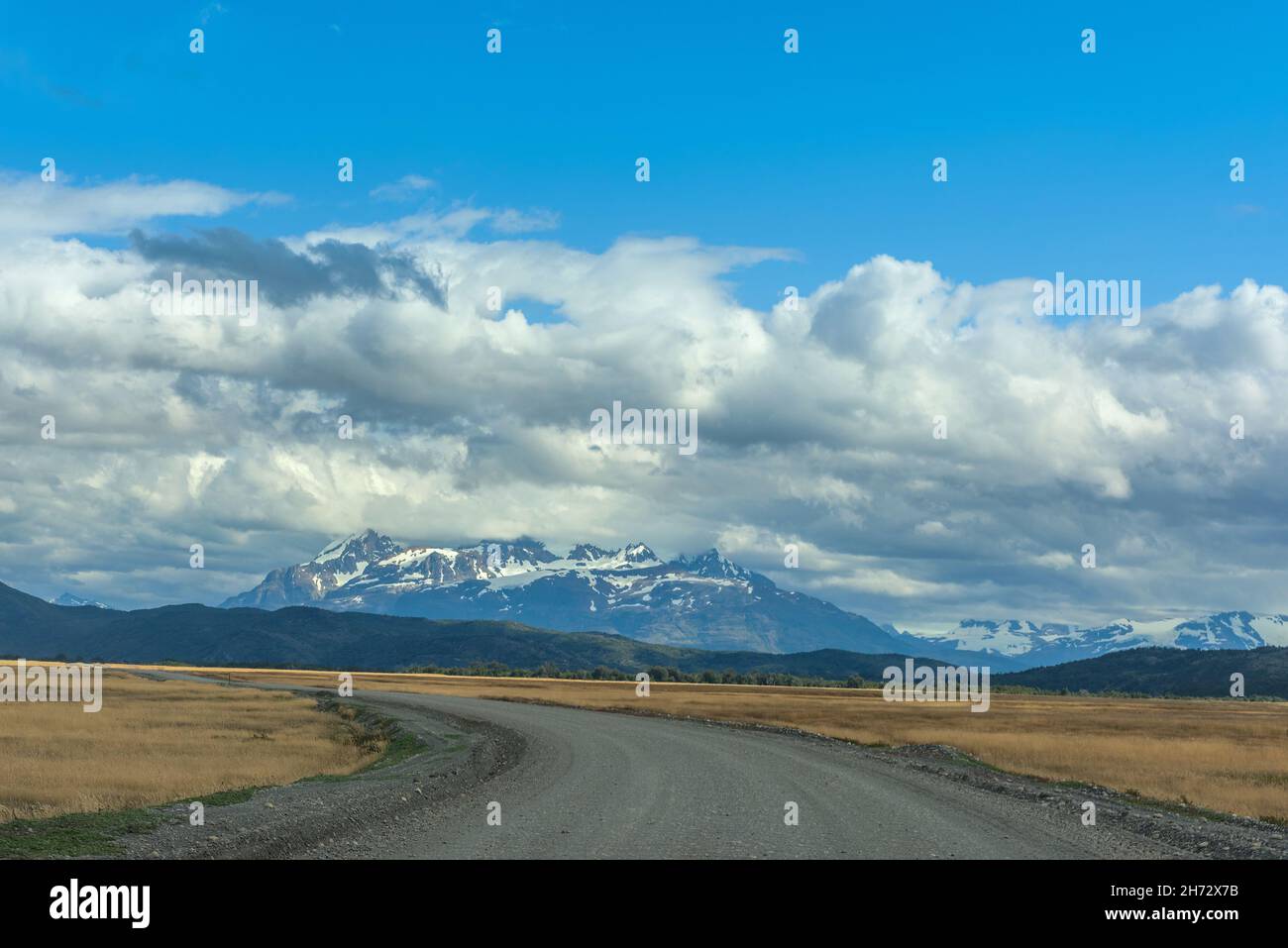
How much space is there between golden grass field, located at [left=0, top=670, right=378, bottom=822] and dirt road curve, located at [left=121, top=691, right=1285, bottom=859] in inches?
149

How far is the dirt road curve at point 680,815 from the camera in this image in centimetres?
1738

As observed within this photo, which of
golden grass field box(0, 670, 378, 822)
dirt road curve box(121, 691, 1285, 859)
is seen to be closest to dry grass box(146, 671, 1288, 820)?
dirt road curve box(121, 691, 1285, 859)

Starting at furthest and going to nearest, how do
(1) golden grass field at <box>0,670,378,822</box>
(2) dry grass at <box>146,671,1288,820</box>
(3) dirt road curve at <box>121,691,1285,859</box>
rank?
(2) dry grass at <box>146,671,1288,820</box> → (1) golden grass field at <box>0,670,378,822</box> → (3) dirt road curve at <box>121,691,1285,859</box>

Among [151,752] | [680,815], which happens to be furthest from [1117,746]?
[151,752]

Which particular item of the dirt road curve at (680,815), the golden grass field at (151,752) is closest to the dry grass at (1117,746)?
the dirt road curve at (680,815)

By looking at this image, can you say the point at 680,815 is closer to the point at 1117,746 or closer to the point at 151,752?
the point at 151,752

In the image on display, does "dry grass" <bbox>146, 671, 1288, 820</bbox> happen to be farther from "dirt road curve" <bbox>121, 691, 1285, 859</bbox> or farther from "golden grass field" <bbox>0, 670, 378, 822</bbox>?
"golden grass field" <bbox>0, 670, 378, 822</bbox>

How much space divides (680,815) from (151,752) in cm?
2751

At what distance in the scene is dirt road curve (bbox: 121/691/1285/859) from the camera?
17375 millimetres
